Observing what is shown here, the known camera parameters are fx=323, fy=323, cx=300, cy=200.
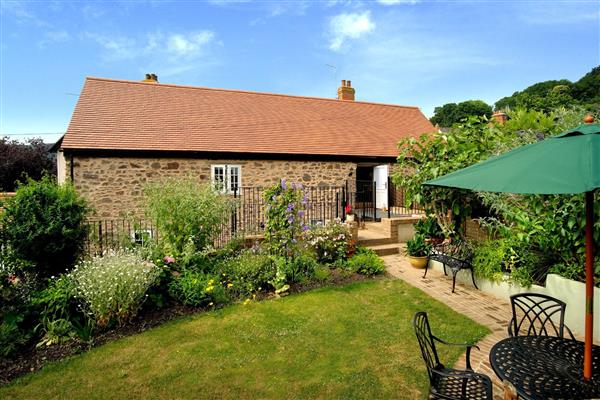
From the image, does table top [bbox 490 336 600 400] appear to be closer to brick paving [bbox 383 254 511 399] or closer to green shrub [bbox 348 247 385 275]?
brick paving [bbox 383 254 511 399]

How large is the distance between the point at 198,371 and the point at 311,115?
14.5m

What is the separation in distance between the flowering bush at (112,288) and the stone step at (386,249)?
5.84m

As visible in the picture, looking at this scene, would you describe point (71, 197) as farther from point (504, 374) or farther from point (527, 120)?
point (527, 120)

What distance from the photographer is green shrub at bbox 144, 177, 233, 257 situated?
280 inches

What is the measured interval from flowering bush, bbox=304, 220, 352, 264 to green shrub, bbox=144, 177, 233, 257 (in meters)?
2.31

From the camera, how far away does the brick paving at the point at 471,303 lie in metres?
4.09

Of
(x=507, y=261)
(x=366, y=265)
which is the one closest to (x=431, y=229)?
(x=366, y=265)

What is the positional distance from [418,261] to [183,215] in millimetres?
5664

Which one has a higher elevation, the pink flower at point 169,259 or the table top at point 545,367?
the pink flower at point 169,259

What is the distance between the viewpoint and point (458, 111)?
178 ft

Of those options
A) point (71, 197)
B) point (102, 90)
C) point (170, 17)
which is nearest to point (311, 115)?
point (170, 17)

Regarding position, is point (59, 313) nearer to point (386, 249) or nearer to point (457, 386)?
point (457, 386)

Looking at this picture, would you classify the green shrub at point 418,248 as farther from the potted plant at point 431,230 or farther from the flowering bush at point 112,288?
the flowering bush at point 112,288

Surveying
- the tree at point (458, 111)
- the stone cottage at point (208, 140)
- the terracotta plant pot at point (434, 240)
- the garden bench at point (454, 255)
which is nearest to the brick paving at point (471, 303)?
the garden bench at point (454, 255)
